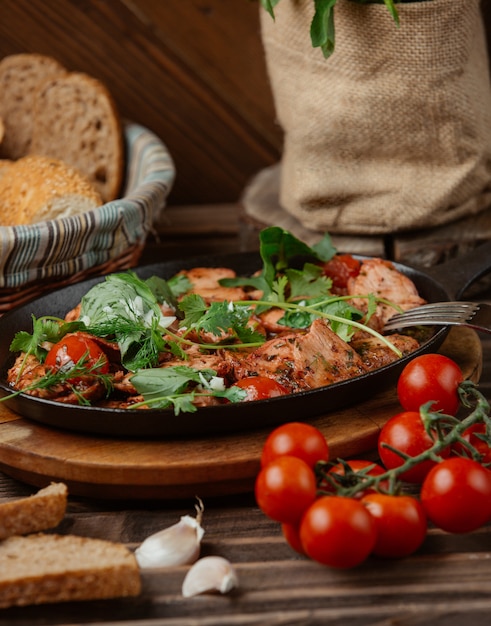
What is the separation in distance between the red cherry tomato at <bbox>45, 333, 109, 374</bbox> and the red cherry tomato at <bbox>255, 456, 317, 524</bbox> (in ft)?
2.24

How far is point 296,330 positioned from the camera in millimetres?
2574

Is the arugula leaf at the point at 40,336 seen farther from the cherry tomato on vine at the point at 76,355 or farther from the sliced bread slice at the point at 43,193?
the sliced bread slice at the point at 43,193

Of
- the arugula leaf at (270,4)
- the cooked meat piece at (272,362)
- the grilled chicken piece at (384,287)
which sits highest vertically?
the arugula leaf at (270,4)

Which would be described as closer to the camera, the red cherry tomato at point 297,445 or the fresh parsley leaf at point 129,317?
the red cherry tomato at point 297,445

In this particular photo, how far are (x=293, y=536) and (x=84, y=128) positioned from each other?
2670mm

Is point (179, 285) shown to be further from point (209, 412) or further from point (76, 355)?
point (209, 412)

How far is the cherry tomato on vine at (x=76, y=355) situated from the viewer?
2.22 meters

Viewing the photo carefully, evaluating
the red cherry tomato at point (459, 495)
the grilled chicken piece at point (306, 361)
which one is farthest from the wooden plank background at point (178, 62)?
the red cherry tomato at point (459, 495)

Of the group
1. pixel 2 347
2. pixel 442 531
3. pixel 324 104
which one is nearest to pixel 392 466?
pixel 442 531

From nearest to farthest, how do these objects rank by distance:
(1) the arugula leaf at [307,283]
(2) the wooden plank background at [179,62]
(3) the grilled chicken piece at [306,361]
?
(3) the grilled chicken piece at [306,361] → (1) the arugula leaf at [307,283] → (2) the wooden plank background at [179,62]

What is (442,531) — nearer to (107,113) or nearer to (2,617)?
(2,617)

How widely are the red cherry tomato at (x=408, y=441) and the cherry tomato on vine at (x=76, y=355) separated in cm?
79

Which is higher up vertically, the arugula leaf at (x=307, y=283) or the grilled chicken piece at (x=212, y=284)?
the arugula leaf at (x=307, y=283)

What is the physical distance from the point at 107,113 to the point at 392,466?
2.49 metres
